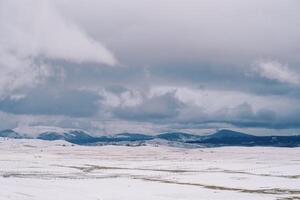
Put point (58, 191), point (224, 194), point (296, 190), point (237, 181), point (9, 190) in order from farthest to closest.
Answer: point (237, 181), point (296, 190), point (224, 194), point (58, 191), point (9, 190)

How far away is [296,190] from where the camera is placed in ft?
208

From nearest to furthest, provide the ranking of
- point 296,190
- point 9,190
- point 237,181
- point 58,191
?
point 9,190
point 58,191
point 296,190
point 237,181

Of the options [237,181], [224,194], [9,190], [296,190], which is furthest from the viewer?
[237,181]

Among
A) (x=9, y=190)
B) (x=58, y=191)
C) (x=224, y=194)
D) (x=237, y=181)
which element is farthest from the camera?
(x=237, y=181)

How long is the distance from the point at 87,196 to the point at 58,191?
444 centimetres

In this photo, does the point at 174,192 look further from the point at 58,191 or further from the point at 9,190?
the point at 9,190

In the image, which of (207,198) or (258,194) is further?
(258,194)

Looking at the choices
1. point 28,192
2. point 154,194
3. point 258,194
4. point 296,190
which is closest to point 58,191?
point 28,192

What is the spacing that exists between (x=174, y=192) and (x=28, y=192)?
56.4 ft

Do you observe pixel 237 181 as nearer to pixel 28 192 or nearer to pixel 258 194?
pixel 258 194

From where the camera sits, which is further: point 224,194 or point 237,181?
point 237,181

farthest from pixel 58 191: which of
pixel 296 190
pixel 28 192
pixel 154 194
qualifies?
pixel 296 190

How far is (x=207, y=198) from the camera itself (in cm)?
5381

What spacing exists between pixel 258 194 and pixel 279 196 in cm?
272
